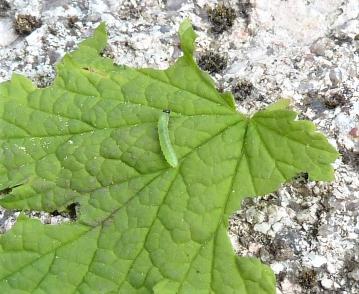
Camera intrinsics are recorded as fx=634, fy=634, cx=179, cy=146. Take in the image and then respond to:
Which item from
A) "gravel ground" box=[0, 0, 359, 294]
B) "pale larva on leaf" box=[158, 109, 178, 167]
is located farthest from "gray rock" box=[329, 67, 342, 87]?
"pale larva on leaf" box=[158, 109, 178, 167]

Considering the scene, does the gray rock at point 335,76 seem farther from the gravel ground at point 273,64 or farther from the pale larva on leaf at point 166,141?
the pale larva on leaf at point 166,141

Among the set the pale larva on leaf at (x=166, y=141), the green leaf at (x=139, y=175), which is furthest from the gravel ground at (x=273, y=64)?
the pale larva on leaf at (x=166, y=141)

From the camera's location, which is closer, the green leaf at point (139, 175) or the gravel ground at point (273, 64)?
the green leaf at point (139, 175)

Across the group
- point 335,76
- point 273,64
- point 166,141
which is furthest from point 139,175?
point 335,76

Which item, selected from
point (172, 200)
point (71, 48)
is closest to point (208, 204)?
point (172, 200)

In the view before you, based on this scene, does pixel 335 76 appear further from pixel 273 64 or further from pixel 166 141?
pixel 166 141

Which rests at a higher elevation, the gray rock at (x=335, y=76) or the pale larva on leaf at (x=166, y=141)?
the gray rock at (x=335, y=76)

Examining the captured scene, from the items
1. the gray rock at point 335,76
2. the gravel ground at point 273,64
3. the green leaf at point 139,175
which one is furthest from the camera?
the gray rock at point 335,76
